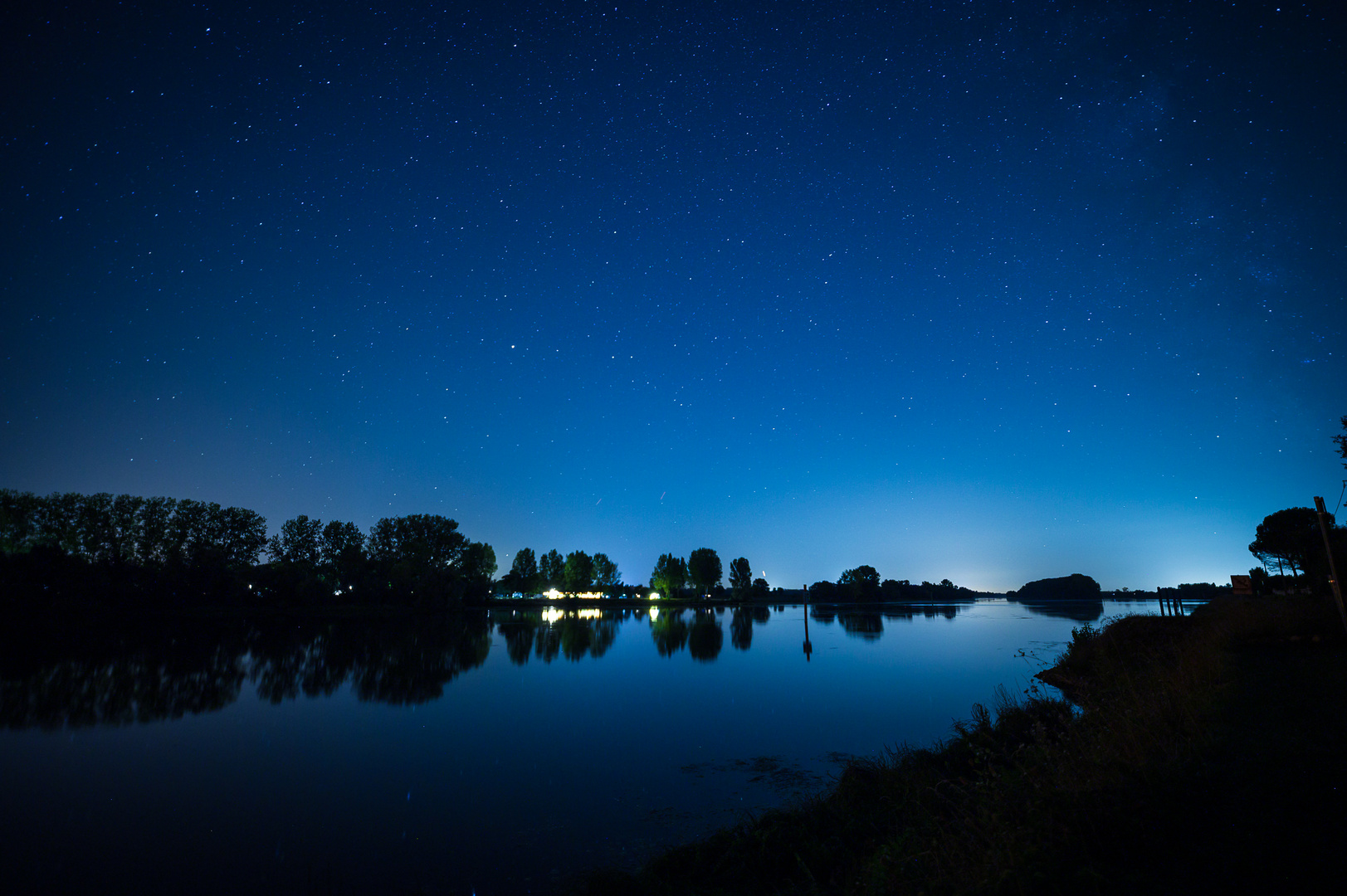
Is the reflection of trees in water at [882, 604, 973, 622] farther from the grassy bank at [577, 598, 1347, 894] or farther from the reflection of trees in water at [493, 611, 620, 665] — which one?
the grassy bank at [577, 598, 1347, 894]

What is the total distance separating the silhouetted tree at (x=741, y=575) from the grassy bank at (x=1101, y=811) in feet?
524

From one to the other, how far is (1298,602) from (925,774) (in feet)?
74.5

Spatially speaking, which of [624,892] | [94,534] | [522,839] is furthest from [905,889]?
[94,534]

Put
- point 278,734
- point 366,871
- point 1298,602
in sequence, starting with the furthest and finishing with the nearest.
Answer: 1. point 1298,602
2. point 278,734
3. point 366,871

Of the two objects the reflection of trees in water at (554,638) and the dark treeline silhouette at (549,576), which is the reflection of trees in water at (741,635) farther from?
the dark treeline silhouette at (549,576)

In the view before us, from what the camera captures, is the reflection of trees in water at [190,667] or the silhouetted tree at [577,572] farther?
the silhouetted tree at [577,572]

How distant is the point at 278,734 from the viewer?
670 inches

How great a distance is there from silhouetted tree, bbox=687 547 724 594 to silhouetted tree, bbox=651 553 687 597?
303cm

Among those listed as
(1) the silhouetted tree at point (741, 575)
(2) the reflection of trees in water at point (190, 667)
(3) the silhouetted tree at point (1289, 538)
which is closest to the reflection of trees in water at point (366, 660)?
(2) the reflection of trees in water at point (190, 667)

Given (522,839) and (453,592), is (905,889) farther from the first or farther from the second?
(453,592)

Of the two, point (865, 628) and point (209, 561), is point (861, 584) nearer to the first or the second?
point (865, 628)

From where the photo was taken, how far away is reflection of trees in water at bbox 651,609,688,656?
40562 millimetres

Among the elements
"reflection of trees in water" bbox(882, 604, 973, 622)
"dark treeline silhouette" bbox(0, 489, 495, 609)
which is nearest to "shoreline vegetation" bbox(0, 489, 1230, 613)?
"dark treeline silhouette" bbox(0, 489, 495, 609)

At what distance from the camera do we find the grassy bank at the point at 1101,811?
4.77 meters
